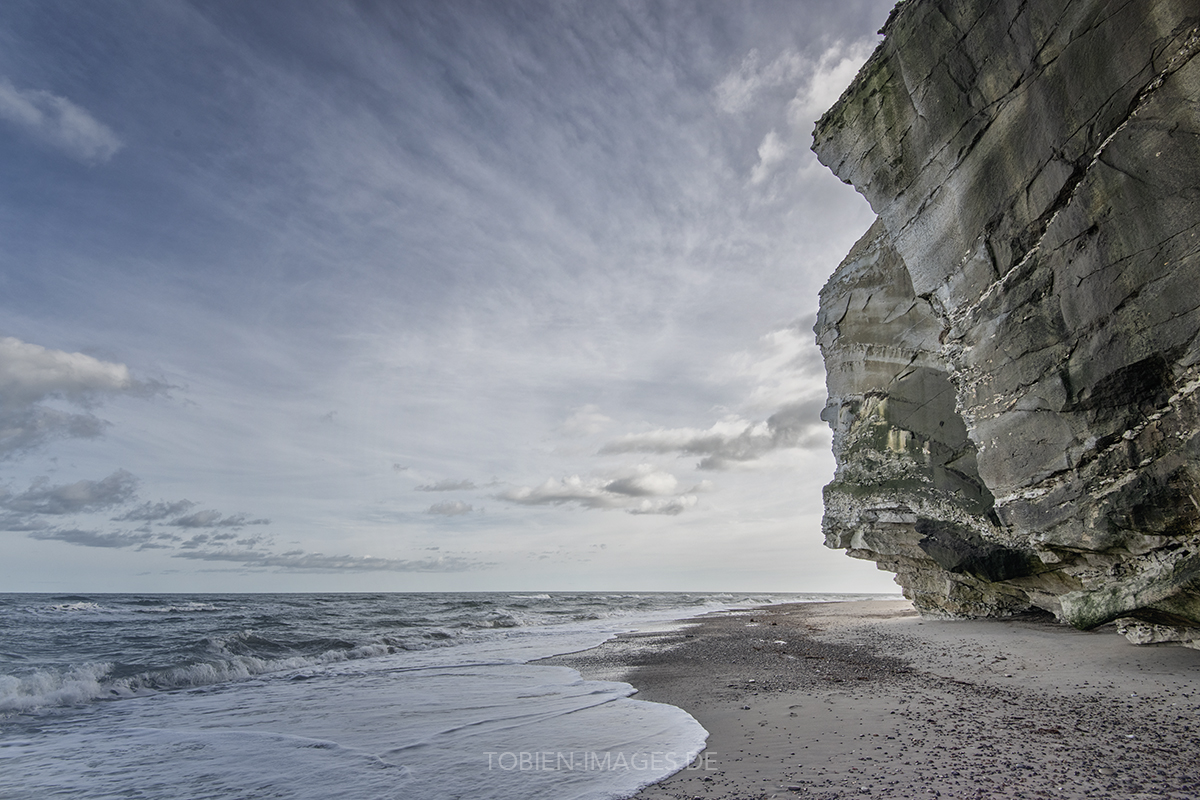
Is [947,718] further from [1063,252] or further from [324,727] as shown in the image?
[324,727]

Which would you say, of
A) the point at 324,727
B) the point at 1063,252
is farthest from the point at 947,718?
the point at 324,727

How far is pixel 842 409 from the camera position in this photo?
74.4 feet

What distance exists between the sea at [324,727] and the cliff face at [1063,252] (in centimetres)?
724

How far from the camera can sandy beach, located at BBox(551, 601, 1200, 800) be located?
17.4 ft

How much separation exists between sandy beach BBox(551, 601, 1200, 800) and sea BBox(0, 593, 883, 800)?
2.91ft

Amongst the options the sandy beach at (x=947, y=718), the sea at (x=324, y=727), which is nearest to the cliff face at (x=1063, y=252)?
the sandy beach at (x=947, y=718)

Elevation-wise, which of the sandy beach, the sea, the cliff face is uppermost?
the cliff face

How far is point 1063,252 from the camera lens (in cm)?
913

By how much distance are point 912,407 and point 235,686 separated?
2160 centimetres

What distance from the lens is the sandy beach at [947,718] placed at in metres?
5.30

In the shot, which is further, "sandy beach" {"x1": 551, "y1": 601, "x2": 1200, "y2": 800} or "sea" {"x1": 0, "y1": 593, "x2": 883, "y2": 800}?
"sea" {"x1": 0, "y1": 593, "x2": 883, "y2": 800}

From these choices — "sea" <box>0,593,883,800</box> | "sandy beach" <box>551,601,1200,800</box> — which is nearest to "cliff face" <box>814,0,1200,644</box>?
"sandy beach" <box>551,601,1200,800</box>

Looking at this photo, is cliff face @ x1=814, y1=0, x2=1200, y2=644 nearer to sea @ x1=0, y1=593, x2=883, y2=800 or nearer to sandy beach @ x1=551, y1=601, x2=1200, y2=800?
sandy beach @ x1=551, y1=601, x2=1200, y2=800

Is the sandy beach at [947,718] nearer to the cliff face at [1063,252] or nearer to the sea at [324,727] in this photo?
the sea at [324,727]
